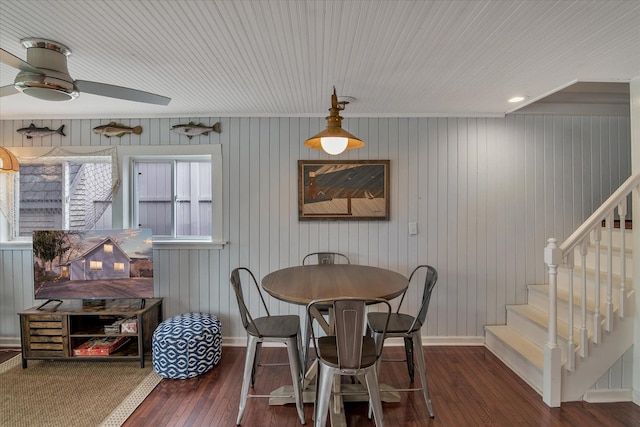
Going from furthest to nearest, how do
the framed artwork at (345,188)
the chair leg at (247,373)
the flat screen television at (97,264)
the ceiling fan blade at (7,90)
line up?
the framed artwork at (345,188)
the flat screen television at (97,264)
the chair leg at (247,373)
the ceiling fan blade at (7,90)

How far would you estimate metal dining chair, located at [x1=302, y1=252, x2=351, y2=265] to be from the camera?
2.99m

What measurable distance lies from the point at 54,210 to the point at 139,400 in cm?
225

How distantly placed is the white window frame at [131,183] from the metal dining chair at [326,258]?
34.1 inches

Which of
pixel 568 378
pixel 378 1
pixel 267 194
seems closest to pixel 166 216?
pixel 267 194

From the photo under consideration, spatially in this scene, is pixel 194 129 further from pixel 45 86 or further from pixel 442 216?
pixel 442 216

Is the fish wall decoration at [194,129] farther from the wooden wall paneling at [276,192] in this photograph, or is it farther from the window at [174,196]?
the wooden wall paneling at [276,192]

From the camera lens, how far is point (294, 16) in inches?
59.9

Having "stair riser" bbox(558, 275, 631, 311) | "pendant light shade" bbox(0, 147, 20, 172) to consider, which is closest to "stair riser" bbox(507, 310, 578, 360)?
"stair riser" bbox(558, 275, 631, 311)

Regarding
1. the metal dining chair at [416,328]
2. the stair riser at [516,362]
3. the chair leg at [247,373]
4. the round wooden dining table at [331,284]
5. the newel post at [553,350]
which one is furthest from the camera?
the stair riser at [516,362]

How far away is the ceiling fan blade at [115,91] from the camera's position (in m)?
1.71

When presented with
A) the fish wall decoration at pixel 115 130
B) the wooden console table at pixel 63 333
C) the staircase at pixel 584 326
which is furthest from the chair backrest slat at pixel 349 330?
the fish wall decoration at pixel 115 130

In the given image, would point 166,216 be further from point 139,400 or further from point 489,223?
point 489,223

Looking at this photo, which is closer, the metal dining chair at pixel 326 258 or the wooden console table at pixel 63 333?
the wooden console table at pixel 63 333

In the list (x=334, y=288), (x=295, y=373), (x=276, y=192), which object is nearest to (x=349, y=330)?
(x=334, y=288)
